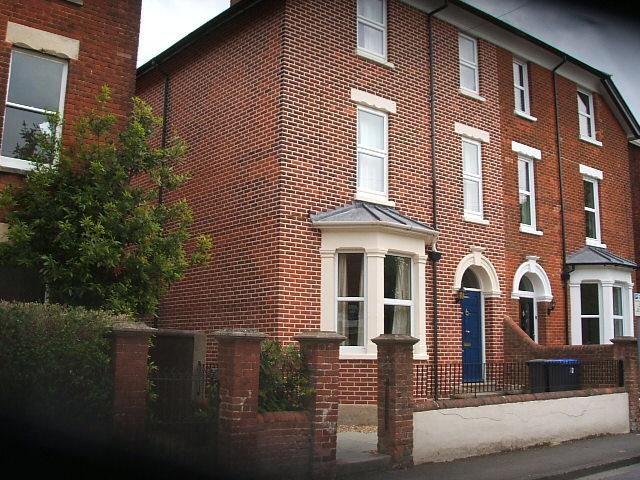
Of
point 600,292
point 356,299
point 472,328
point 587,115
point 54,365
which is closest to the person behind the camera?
point 54,365

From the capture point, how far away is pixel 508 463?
31.0ft

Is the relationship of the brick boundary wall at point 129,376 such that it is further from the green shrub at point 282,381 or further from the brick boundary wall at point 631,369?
the brick boundary wall at point 631,369

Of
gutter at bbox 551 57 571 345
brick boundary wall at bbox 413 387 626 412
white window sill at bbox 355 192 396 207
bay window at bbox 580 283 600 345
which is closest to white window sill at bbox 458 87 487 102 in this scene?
gutter at bbox 551 57 571 345

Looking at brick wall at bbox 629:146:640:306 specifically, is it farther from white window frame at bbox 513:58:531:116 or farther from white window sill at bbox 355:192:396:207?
white window sill at bbox 355:192:396:207

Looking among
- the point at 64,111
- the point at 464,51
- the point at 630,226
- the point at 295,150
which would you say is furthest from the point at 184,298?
the point at 630,226

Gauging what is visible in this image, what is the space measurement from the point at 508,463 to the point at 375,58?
853cm

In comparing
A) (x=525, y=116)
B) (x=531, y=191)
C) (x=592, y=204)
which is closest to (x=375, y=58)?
(x=525, y=116)

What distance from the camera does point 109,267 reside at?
9.02m

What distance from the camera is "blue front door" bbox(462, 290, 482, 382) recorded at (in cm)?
1522

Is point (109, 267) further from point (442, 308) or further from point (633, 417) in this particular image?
point (633, 417)

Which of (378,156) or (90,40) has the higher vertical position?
(90,40)

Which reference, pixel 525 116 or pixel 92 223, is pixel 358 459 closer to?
pixel 92 223

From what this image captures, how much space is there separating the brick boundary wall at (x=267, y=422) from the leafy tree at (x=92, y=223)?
2253 millimetres

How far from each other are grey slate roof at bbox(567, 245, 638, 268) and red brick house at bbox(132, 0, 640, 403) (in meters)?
0.06
